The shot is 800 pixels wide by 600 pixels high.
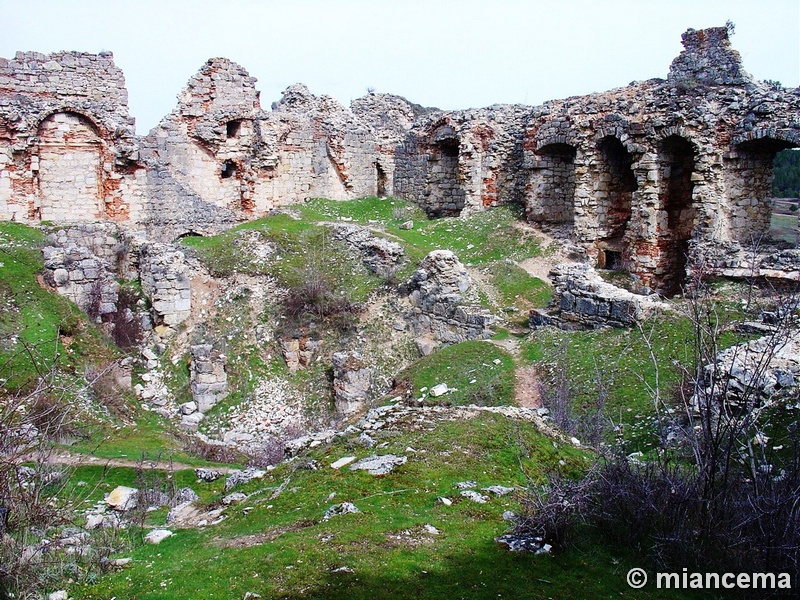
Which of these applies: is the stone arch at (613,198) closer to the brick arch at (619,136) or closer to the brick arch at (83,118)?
the brick arch at (619,136)

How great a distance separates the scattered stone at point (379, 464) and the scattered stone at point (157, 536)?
224cm

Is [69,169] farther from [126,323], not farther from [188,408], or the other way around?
[188,408]

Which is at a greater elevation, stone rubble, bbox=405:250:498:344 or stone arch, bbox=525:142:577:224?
stone arch, bbox=525:142:577:224

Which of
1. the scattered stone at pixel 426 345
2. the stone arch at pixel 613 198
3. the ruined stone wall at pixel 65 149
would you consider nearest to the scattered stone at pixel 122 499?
the scattered stone at pixel 426 345

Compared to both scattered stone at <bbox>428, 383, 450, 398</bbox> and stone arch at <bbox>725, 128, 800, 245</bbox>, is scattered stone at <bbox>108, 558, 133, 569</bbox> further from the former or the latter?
stone arch at <bbox>725, 128, 800, 245</bbox>

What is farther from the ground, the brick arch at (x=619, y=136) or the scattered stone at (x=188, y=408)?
the brick arch at (x=619, y=136)

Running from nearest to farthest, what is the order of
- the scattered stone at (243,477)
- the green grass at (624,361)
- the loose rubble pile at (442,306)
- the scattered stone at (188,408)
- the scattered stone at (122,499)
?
the scattered stone at (243,477) < the scattered stone at (122,499) < the green grass at (624,361) < the scattered stone at (188,408) < the loose rubble pile at (442,306)

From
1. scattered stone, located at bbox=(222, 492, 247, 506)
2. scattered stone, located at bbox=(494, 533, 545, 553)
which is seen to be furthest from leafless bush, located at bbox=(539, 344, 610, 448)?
scattered stone, located at bbox=(222, 492, 247, 506)

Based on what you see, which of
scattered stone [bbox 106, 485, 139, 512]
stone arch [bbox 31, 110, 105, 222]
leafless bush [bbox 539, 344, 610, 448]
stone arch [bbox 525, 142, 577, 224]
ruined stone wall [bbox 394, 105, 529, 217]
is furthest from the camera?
ruined stone wall [bbox 394, 105, 529, 217]

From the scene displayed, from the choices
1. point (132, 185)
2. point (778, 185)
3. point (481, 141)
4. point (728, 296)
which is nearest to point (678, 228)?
point (728, 296)

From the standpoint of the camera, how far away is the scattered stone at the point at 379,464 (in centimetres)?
966
